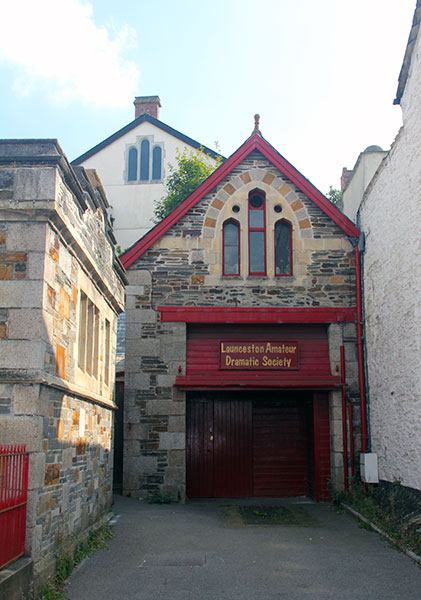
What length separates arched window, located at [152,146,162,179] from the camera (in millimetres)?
27717

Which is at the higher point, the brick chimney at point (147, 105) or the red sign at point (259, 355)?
the brick chimney at point (147, 105)

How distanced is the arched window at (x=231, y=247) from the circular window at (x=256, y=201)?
676mm

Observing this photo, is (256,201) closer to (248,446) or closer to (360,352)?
(360,352)

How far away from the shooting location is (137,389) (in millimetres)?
13445

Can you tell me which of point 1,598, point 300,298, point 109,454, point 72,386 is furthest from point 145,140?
point 1,598

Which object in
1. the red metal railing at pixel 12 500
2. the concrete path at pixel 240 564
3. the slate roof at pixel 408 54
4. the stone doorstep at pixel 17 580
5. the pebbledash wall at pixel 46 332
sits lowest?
the concrete path at pixel 240 564

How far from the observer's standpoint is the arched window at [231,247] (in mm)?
14352


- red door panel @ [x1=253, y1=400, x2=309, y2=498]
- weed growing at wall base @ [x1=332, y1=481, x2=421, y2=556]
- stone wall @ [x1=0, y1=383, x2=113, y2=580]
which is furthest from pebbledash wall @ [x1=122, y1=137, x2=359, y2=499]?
stone wall @ [x1=0, y1=383, x2=113, y2=580]

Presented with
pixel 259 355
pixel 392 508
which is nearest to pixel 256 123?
pixel 259 355

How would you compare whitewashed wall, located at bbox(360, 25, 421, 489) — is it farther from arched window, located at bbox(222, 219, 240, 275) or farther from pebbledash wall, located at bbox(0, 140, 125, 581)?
pebbledash wall, located at bbox(0, 140, 125, 581)

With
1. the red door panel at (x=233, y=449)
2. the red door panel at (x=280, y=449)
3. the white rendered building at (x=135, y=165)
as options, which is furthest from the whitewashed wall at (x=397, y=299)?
the white rendered building at (x=135, y=165)

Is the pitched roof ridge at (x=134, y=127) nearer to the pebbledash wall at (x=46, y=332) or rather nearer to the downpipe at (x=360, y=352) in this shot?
the downpipe at (x=360, y=352)

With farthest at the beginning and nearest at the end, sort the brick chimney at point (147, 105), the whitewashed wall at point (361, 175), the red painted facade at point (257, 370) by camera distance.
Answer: the brick chimney at point (147, 105) < the whitewashed wall at point (361, 175) < the red painted facade at point (257, 370)

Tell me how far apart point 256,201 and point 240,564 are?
28.7 ft
